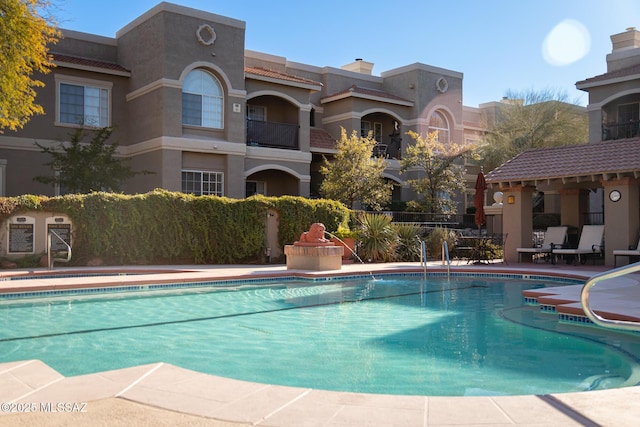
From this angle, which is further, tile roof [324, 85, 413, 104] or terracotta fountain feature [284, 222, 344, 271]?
tile roof [324, 85, 413, 104]

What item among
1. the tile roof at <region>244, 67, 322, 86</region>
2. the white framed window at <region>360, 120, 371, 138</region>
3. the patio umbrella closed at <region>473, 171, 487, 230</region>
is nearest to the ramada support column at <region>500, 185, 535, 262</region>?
the patio umbrella closed at <region>473, 171, 487, 230</region>

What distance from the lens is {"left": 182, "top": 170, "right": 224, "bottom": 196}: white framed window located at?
74.5ft

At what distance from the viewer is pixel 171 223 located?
1708 cm

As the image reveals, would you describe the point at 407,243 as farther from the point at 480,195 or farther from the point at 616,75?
the point at 616,75

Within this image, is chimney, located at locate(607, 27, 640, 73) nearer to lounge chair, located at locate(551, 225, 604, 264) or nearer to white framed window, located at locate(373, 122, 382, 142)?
white framed window, located at locate(373, 122, 382, 142)

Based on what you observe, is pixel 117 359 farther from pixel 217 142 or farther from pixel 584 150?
pixel 217 142

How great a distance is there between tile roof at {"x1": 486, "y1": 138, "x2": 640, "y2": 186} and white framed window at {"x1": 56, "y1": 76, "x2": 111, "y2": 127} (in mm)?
15706

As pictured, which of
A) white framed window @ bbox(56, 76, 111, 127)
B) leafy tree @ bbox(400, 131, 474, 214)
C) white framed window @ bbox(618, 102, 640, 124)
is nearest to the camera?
white framed window @ bbox(56, 76, 111, 127)

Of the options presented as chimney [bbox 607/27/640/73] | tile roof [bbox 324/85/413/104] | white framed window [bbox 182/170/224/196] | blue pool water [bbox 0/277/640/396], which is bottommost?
blue pool water [bbox 0/277/640/396]

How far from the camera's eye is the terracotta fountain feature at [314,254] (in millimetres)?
14953

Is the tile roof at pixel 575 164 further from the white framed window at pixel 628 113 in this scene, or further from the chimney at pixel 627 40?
the chimney at pixel 627 40

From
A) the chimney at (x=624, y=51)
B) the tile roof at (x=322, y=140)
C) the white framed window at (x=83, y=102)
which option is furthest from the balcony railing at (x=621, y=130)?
the white framed window at (x=83, y=102)

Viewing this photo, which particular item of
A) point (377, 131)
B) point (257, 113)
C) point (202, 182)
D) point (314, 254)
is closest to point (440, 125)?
point (377, 131)

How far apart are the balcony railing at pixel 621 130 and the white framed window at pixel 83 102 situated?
849 inches
